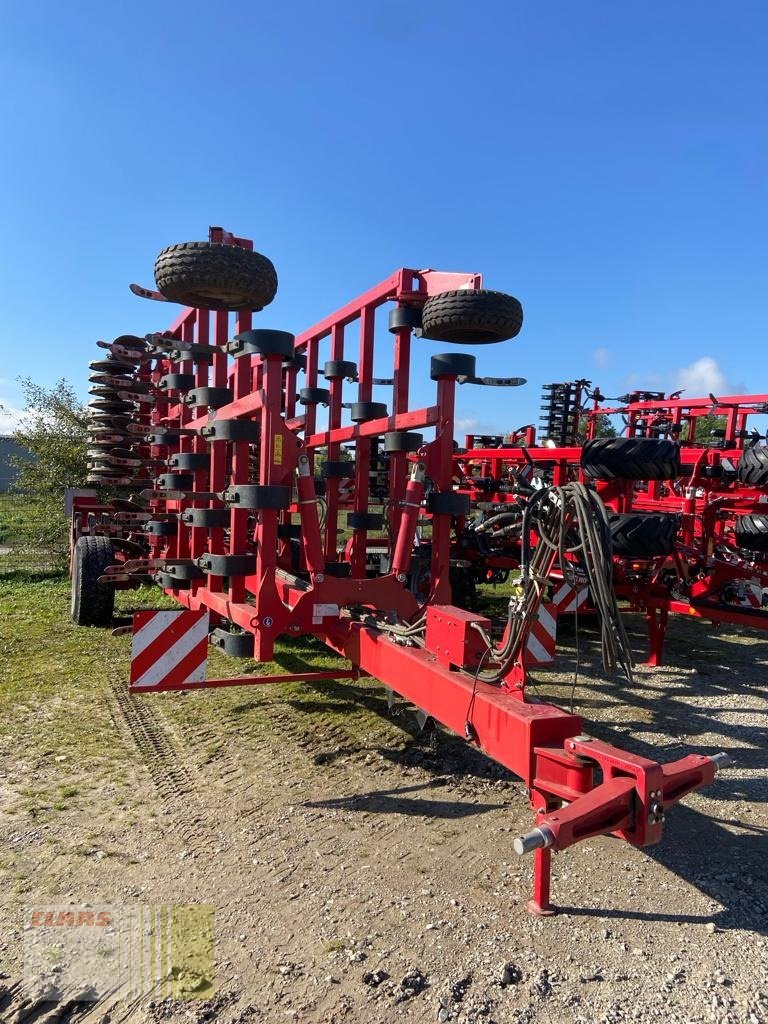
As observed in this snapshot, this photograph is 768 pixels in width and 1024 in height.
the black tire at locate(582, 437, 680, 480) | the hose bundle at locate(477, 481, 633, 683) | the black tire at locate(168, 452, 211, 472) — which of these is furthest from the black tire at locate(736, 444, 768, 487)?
the black tire at locate(168, 452, 211, 472)

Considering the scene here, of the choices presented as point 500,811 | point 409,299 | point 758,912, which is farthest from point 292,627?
point 758,912

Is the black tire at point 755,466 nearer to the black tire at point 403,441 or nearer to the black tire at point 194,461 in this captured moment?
the black tire at point 403,441

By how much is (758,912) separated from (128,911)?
8.20 ft

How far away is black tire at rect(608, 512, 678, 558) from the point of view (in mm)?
5250

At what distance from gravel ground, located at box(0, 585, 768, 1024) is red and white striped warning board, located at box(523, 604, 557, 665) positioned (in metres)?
0.87

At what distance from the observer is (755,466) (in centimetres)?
671

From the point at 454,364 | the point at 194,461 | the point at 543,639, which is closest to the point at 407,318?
the point at 454,364

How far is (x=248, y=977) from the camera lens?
7.81ft

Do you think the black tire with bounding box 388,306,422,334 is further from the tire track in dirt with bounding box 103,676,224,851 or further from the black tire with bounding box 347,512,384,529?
the tire track in dirt with bounding box 103,676,224,851

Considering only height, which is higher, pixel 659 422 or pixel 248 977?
pixel 659 422

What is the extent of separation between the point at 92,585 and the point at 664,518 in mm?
5291

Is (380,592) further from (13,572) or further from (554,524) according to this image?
(13,572)

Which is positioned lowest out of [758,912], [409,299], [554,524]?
[758,912]

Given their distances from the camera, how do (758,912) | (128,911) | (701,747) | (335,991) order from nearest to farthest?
(335,991) → (128,911) → (758,912) → (701,747)
